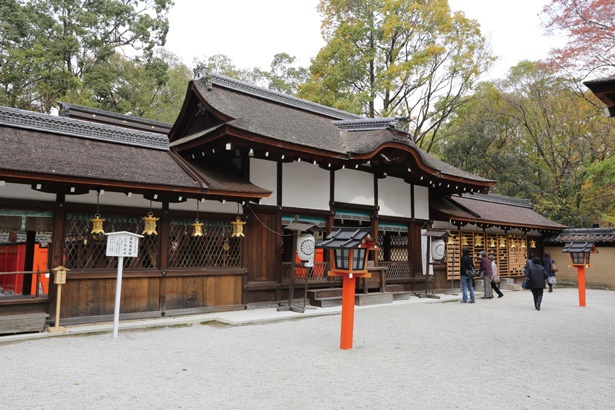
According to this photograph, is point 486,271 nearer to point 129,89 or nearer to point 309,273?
point 309,273

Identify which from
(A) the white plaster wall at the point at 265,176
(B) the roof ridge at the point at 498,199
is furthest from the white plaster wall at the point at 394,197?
(B) the roof ridge at the point at 498,199

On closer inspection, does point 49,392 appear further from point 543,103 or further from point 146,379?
point 543,103

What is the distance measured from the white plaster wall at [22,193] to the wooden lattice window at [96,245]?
539 mm

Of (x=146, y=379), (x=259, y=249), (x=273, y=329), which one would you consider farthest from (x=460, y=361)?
(x=259, y=249)

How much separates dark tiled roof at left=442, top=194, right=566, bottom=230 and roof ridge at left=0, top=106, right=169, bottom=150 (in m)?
10.3

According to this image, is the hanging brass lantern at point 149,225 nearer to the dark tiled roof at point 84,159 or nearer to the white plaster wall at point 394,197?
the dark tiled roof at point 84,159

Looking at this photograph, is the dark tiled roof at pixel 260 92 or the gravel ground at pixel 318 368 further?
the dark tiled roof at pixel 260 92

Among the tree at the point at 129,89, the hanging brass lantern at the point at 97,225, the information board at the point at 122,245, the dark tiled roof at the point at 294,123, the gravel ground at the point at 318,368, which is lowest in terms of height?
the gravel ground at the point at 318,368

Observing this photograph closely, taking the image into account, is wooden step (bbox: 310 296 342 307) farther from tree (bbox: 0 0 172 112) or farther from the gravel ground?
tree (bbox: 0 0 172 112)

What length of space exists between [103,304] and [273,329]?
340 centimetres

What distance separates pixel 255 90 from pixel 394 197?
18.2 feet

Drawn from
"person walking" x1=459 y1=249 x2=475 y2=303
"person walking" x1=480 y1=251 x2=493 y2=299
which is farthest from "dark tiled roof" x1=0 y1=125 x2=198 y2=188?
"person walking" x1=480 y1=251 x2=493 y2=299

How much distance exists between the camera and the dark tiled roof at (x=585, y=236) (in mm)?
18484

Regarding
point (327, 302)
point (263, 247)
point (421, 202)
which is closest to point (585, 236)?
point (421, 202)
